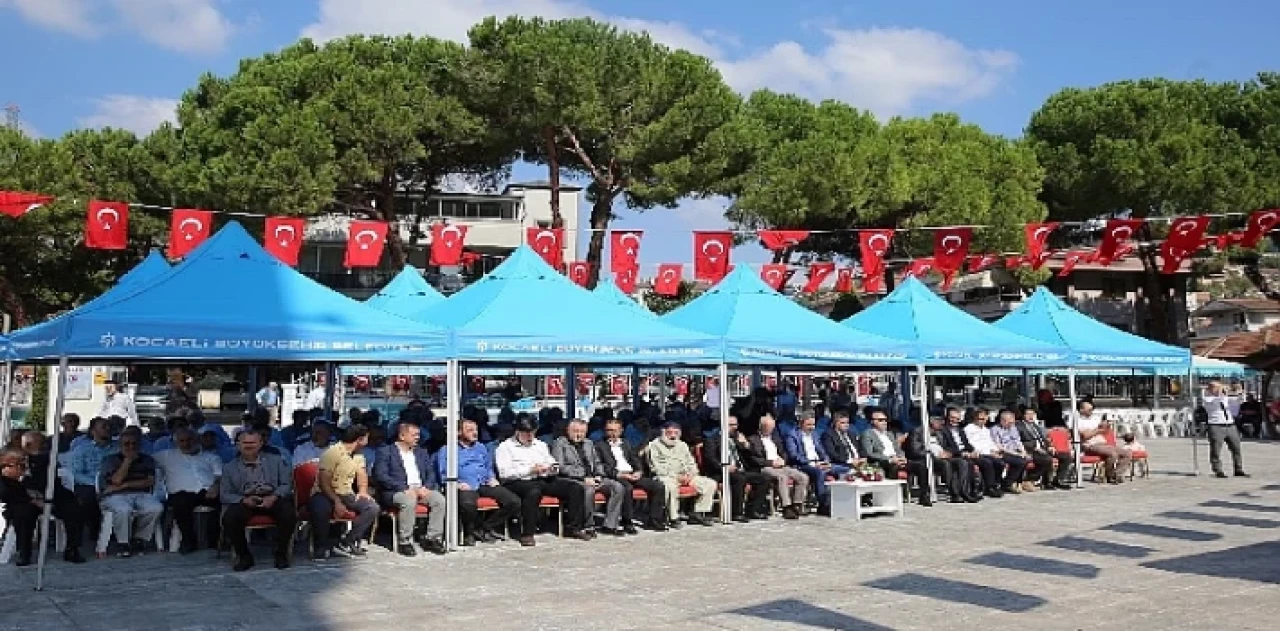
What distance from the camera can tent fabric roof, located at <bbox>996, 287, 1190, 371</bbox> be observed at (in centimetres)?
1552

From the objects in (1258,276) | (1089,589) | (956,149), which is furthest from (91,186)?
(1258,276)

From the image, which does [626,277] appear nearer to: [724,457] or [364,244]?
[364,244]

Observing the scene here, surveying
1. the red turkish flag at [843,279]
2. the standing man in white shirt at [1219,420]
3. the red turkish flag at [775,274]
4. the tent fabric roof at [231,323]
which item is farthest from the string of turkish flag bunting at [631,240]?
the tent fabric roof at [231,323]

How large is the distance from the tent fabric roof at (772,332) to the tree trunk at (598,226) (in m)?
15.9

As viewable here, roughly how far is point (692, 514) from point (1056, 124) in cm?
2703

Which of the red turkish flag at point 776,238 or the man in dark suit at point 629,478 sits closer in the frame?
the man in dark suit at point 629,478

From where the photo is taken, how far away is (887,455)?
43.8 feet

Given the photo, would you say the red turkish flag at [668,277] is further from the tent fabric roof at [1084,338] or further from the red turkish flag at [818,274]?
the tent fabric roof at [1084,338]

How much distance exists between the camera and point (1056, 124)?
1358 inches

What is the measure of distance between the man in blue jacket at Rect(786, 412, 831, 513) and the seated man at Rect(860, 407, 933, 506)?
0.66 metres

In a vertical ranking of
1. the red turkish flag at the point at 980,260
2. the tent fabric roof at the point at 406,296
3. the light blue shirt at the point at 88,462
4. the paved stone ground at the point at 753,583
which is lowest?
the paved stone ground at the point at 753,583

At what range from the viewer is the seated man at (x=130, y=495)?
31.3ft

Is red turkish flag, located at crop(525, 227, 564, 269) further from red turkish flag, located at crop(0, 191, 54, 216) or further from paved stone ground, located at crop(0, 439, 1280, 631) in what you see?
paved stone ground, located at crop(0, 439, 1280, 631)

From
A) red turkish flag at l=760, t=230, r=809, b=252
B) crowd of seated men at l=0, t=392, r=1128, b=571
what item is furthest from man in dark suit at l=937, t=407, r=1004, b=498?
red turkish flag at l=760, t=230, r=809, b=252
